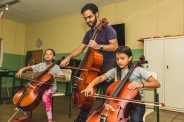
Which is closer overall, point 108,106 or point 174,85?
point 108,106

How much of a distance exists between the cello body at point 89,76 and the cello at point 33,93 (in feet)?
1.64

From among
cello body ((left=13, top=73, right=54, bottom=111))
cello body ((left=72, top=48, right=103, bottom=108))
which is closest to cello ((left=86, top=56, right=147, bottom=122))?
cello body ((left=72, top=48, right=103, bottom=108))

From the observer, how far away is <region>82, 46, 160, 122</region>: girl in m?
1.32

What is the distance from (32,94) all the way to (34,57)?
15.3 ft

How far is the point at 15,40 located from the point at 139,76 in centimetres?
617

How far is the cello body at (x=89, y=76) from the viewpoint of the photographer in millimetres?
1677

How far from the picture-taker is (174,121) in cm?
270

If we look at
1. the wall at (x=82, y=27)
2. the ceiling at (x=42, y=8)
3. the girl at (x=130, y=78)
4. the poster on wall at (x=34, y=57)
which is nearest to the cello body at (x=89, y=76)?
the girl at (x=130, y=78)

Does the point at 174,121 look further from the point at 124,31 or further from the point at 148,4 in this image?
the point at 148,4

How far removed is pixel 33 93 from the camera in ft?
6.53

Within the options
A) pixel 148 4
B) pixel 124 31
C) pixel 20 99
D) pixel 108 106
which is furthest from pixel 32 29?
pixel 108 106

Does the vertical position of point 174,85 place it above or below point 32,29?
below

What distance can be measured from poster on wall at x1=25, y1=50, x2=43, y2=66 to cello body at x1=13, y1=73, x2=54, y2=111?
4175 mm

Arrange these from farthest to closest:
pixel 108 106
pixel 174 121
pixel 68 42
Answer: pixel 68 42
pixel 174 121
pixel 108 106
